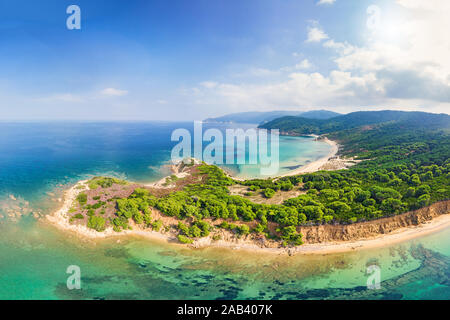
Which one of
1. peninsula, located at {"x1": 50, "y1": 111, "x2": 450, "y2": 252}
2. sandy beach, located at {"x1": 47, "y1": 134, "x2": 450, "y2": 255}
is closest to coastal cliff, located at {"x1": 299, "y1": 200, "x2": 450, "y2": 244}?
peninsula, located at {"x1": 50, "y1": 111, "x2": 450, "y2": 252}

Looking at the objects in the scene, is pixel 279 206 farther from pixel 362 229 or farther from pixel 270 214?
pixel 362 229

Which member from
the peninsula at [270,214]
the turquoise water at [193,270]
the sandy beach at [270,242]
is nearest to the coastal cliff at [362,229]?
the peninsula at [270,214]

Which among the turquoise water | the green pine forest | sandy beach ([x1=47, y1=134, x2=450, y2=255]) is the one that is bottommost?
the turquoise water

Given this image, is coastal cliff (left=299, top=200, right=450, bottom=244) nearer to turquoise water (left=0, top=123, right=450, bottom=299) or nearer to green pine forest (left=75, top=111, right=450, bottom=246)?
green pine forest (left=75, top=111, right=450, bottom=246)

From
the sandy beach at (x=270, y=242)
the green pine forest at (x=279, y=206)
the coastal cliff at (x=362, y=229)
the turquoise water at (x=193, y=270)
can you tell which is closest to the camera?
the turquoise water at (x=193, y=270)

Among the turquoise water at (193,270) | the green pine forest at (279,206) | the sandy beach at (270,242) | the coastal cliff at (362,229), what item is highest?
the green pine forest at (279,206)

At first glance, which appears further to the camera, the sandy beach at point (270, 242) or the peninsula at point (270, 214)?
the peninsula at point (270, 214)

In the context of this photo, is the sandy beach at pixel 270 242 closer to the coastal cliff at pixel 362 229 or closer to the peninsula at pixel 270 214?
the peninsula at pixel 270 214

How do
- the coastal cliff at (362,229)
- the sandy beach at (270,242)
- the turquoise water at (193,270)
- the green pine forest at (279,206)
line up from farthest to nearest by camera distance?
the green pine forest at (279,206)
the coastal cliff at (362,229)
the sandy beach at (270,242)
the turquoise water at (193,270)

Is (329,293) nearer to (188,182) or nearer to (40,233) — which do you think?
(188,182)
